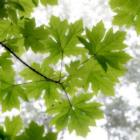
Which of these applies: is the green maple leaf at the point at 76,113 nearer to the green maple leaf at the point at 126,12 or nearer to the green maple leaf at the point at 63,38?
the green maple leaf at the point at 63,38

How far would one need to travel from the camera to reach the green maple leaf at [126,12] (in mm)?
921

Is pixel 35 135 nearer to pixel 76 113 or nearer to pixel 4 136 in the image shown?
pixel 4 136

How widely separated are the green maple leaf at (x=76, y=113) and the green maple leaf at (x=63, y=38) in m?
0.15

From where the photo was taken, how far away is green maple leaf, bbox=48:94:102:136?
3.14 feet

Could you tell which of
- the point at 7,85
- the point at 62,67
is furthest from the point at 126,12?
the point at 7,85

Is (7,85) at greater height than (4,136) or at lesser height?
greater

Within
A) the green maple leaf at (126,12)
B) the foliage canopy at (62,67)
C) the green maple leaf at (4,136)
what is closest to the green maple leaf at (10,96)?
the foliage canopy at (62,67)

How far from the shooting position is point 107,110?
1543 centimetres

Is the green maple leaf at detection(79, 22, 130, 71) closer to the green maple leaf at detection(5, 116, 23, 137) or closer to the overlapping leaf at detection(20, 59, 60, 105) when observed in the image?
the overlapping leaf at detection(20, 59, 60, 105)

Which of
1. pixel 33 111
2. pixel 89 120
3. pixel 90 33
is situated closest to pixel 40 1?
pixel 90 33

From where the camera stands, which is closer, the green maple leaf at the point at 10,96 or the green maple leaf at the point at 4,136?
the green maple leaf at the point at 4,136

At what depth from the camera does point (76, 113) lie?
95 centimetres

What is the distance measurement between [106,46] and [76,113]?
0.24m

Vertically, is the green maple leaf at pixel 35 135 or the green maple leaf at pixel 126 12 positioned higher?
the green maple leaf at pixel 126 12
